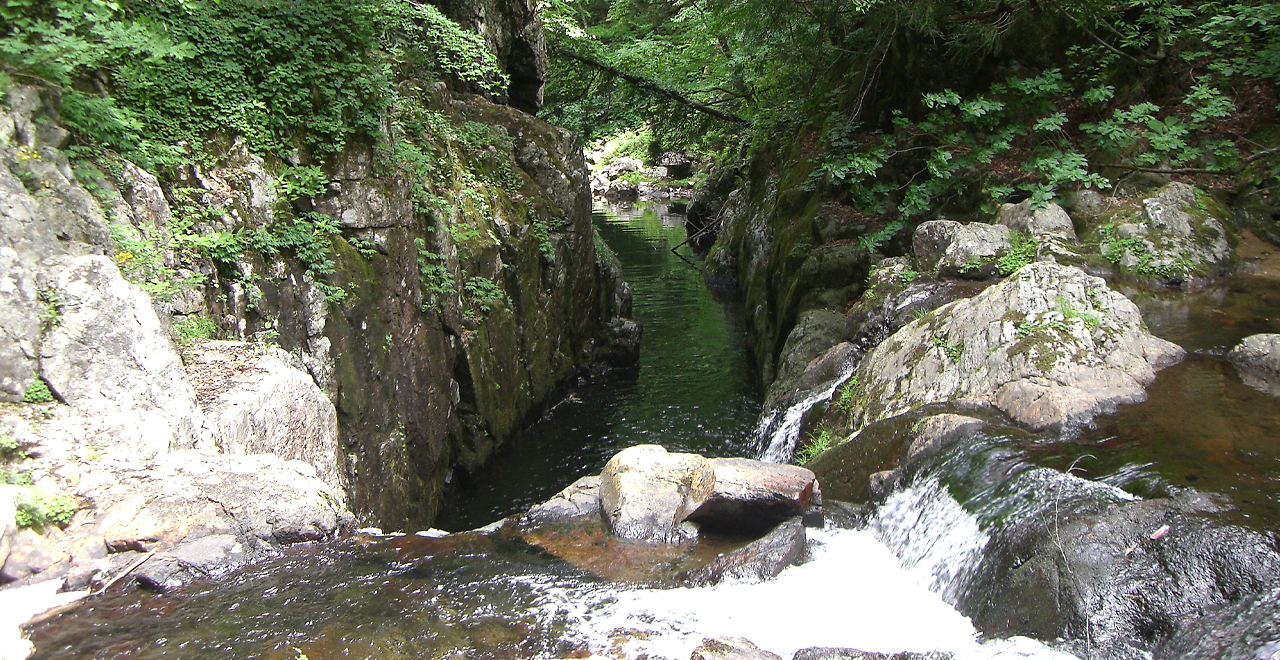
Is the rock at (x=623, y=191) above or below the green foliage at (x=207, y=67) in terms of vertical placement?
below

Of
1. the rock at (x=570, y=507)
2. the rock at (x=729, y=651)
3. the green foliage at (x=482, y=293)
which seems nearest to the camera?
the rock at (x=729, y=651)

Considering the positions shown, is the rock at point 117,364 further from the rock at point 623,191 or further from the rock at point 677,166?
the rock at point 623,191

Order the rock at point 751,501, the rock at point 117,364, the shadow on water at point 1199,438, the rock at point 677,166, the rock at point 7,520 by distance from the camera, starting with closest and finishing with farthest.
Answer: the rock at point 7,520 → the rock at point 117,364 → the shadow on water at point 1199,438 → the rock at point 751,501 → the rock at point 677,166

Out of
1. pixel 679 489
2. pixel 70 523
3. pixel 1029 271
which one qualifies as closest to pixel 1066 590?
pixel 679 489

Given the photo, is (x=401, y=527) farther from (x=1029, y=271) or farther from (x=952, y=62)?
(x=952, y=62)

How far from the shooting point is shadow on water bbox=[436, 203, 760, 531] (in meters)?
10.7

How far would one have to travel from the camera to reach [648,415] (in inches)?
529

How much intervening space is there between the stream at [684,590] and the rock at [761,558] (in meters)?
0.11

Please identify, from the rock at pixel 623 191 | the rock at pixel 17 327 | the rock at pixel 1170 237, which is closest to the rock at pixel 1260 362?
the rock at pixel 1170 237

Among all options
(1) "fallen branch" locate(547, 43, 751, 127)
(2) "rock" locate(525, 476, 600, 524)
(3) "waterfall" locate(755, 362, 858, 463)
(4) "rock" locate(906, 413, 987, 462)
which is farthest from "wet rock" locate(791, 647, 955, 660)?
(1) "fallen branch" locate(547, 43, 751, 127)

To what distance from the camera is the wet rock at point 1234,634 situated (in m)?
3.84

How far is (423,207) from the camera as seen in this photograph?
9711mm

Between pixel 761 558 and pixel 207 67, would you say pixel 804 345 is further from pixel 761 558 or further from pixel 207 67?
pixel 207 67

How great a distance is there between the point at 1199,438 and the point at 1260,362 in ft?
5.94
